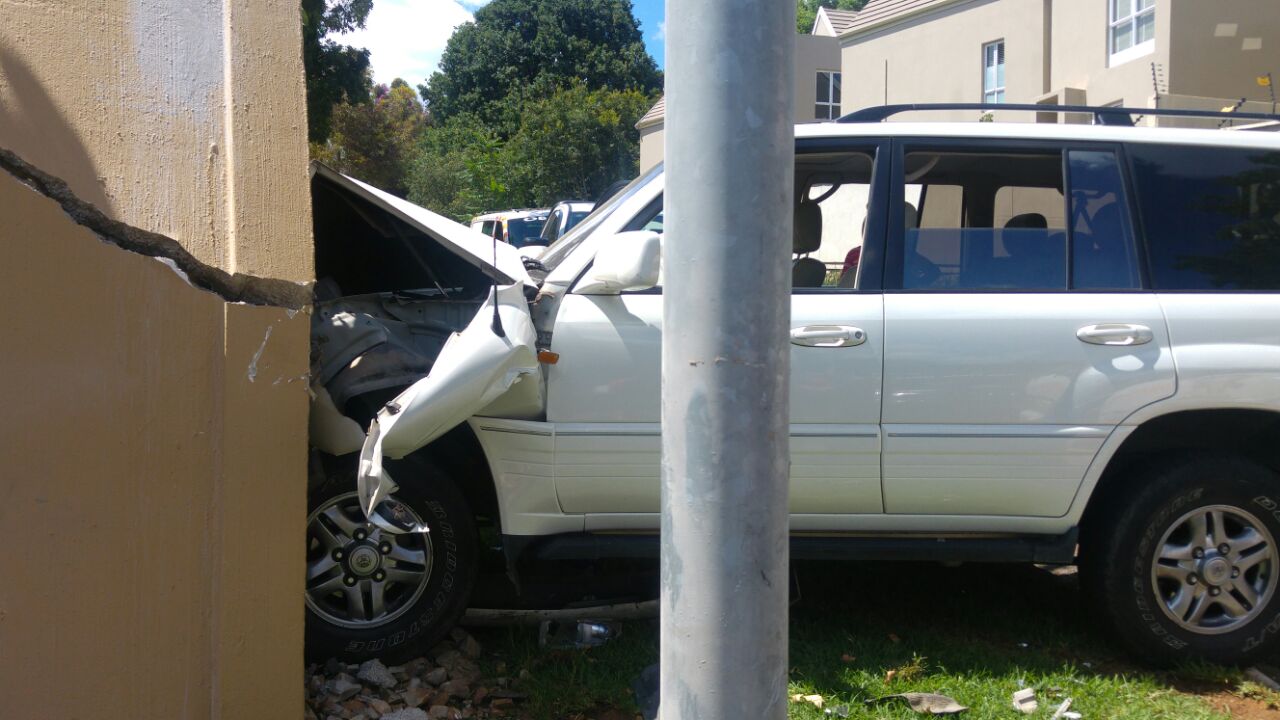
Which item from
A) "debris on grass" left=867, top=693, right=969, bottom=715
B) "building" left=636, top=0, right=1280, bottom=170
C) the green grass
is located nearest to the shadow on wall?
the green grass

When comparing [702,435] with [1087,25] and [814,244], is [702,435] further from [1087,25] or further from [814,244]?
[1087,25]

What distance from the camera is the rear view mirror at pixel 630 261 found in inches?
145

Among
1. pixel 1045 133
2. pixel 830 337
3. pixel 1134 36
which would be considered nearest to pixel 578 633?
pixel 830 337

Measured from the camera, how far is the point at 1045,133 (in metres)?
4.28

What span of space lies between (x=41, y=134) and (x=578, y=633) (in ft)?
8.09

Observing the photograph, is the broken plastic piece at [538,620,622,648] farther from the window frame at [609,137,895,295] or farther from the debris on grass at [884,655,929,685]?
the window frame at [609,137,895,295]

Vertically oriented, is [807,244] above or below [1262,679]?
above

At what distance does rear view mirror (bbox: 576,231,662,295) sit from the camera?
3.67m

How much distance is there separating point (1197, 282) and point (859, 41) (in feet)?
72.0

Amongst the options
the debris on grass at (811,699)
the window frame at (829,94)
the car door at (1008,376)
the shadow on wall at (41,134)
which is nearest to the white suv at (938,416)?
the car door at (1008,376)

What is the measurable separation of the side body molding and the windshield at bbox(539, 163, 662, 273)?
2.38 ft

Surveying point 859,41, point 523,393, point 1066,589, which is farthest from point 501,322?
Answer: point 859,41

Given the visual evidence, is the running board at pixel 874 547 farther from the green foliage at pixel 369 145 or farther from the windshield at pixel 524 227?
the green foliage at pixel 369 145

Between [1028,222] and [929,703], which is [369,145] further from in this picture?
[929,703]
